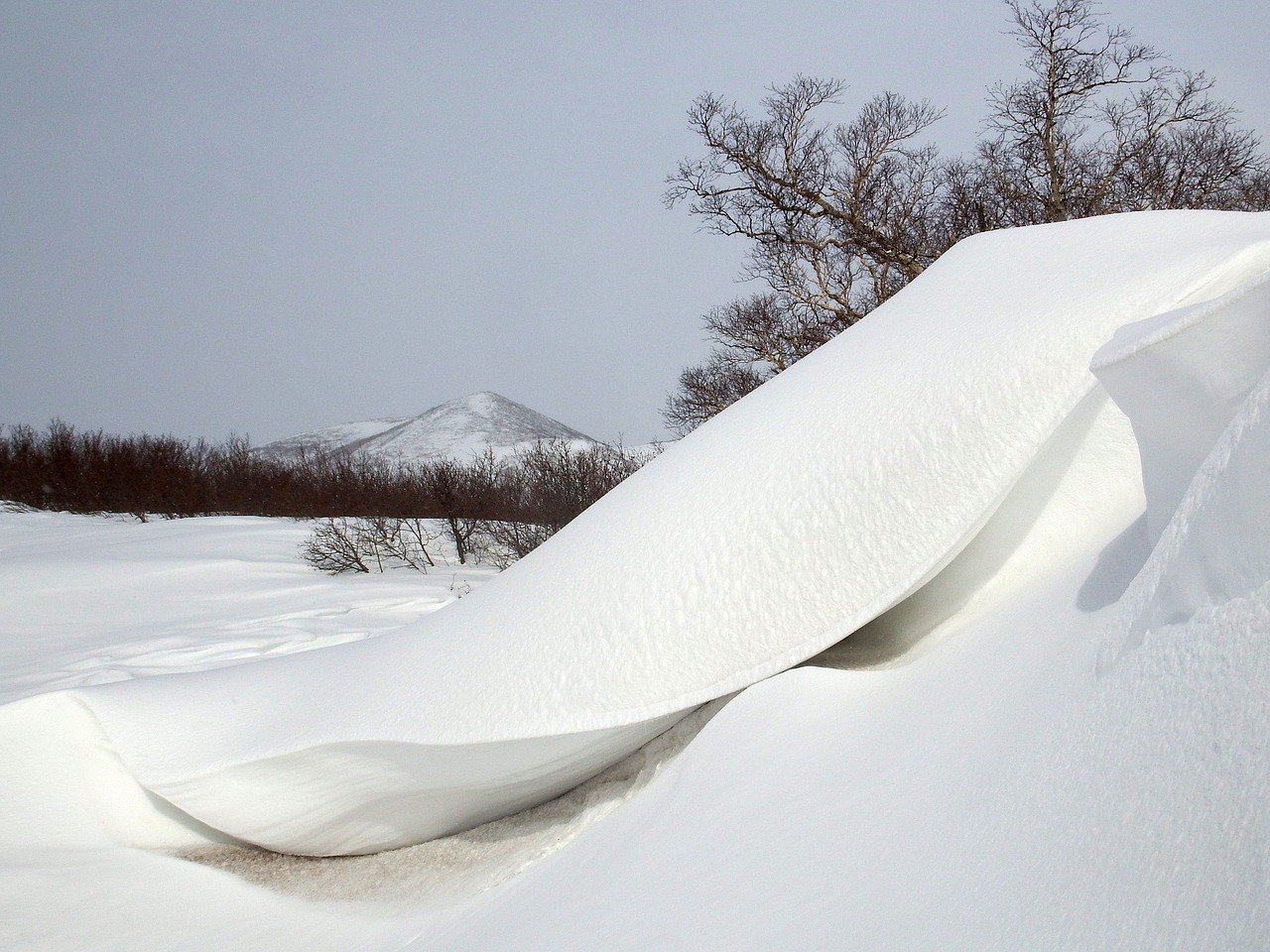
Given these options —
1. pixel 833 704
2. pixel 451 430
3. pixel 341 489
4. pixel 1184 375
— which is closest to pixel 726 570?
pixel 833 704

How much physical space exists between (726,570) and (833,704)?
0.29m

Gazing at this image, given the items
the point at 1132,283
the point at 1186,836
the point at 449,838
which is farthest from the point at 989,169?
the point at 1186,836

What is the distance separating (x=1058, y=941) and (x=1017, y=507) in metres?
0.95

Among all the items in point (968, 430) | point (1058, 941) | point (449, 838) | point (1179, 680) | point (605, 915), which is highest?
point (968, 430)

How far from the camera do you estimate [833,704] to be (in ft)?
3.82

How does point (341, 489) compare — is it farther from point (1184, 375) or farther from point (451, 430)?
point (451, 430)

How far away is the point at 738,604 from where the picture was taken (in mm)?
1343

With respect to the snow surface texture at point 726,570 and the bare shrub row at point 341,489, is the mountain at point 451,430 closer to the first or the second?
the bare shrub row at point 341,489

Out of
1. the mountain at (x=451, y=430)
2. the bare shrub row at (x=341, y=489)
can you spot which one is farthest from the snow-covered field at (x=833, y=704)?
the mountain at (x=451, y=430)

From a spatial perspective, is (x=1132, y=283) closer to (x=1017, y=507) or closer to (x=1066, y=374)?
(x=1066, y=374)

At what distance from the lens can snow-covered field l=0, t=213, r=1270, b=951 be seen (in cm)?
61

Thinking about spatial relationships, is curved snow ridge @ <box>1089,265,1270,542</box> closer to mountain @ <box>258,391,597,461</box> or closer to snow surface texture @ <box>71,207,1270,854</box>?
snow surface texture @ <box>71,207,1270,854</box>

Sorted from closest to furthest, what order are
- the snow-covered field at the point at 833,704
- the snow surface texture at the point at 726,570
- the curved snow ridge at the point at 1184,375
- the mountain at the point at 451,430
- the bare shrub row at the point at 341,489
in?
the snow-covered field at the point at 833,704 → the curved snow ridge at the point at 1184,375 → the snow surface texture at the point at 726,570 → the bare shrub row at the point at 341,489 → the mountain at the point at 451,430

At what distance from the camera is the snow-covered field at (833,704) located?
1.99 ft
